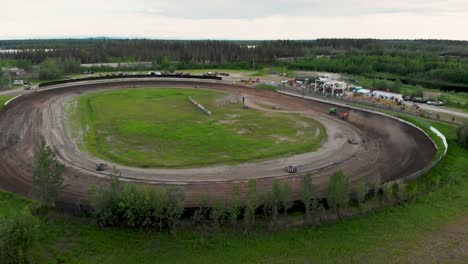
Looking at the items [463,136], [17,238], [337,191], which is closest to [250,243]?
[337,191]

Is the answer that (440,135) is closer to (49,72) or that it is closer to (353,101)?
(353,101)

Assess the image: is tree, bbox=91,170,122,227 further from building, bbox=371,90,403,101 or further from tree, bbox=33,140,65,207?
building, bbox=371,90,403,101

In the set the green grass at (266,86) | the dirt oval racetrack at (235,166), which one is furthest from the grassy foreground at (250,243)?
the green grass at (266,86)

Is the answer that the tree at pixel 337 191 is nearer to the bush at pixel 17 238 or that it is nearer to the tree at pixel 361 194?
the tree at pixel 361 194

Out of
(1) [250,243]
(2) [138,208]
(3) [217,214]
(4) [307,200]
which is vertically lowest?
(1) [250,243]

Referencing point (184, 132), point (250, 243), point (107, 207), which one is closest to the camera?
point (250, 243)
